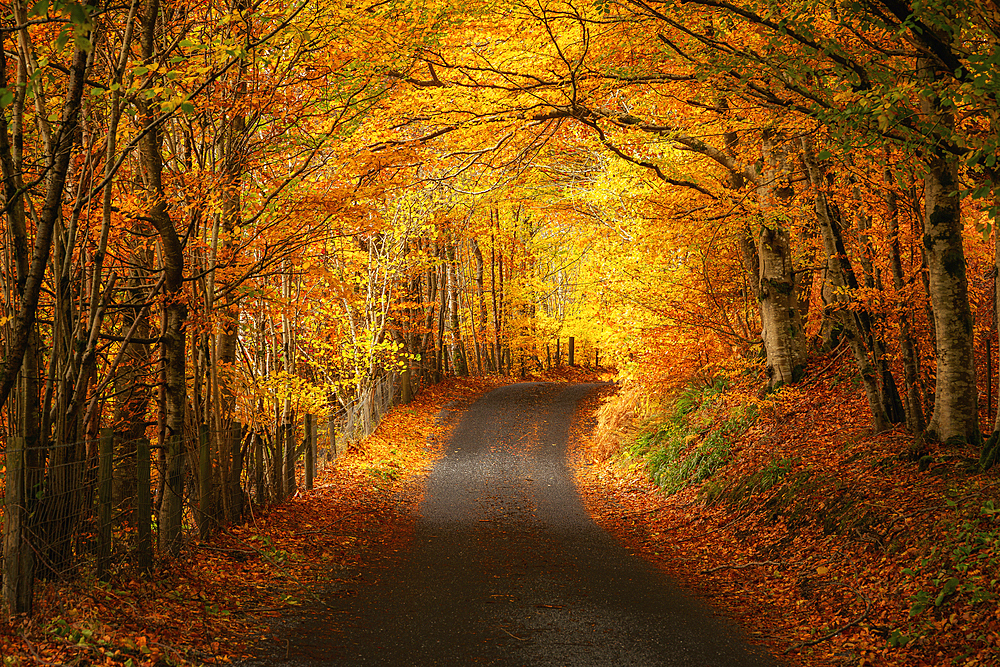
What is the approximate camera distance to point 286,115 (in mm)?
8516

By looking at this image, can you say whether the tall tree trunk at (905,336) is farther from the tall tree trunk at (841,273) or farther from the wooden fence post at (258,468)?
the wooden fence post at (258,468)

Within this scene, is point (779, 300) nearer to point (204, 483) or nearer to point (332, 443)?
point (332, 443)

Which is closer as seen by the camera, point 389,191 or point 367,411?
point 389,191

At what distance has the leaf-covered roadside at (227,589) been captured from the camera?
5230 mm

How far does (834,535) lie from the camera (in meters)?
8.59

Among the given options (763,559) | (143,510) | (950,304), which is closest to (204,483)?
(143,510)

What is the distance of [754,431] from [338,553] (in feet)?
24.9

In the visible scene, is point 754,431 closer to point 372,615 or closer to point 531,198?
point 531,198

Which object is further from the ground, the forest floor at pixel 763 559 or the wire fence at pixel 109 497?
the wire fence at pixel 109 497

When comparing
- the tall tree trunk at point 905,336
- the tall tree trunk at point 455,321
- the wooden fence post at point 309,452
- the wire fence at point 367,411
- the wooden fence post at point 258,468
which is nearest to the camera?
the tall tree trunk at point 905,336

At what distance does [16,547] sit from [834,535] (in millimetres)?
7772

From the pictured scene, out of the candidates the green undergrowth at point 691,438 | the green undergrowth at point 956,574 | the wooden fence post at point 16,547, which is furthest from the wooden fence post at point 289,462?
the green undergrowth at point 956,574

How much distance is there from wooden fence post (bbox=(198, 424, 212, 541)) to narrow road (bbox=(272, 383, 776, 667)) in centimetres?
211

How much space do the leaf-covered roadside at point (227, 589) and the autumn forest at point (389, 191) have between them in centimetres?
34
